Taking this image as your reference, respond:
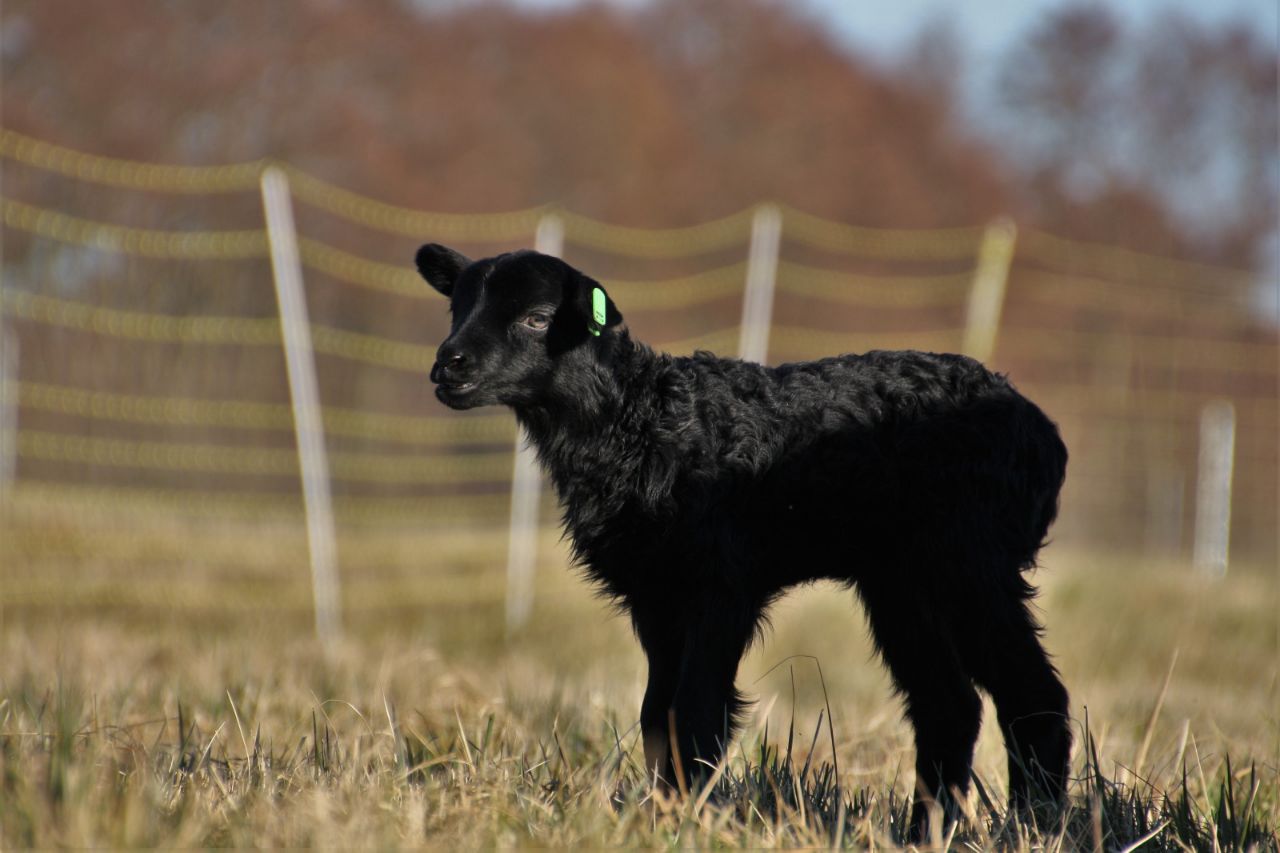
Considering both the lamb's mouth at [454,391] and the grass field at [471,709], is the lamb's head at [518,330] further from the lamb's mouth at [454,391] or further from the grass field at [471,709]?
the grass field at [471,709]

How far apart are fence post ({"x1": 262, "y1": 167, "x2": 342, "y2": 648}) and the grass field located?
287mm

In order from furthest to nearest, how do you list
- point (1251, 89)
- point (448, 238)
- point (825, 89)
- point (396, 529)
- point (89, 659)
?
point (825, 89)
point (1251, 89)
point (448, 238)
point (396, 529)
point (89, 659)

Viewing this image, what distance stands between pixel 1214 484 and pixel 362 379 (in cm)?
968

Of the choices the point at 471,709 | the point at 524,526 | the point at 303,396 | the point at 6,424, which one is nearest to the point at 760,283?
the point at 524,526

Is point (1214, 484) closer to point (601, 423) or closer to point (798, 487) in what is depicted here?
point (798, 487)

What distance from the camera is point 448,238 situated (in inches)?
695

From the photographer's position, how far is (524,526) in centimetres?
901

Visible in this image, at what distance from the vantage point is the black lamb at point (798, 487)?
3730 millimetres

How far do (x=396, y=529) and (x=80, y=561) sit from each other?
14.6 ft

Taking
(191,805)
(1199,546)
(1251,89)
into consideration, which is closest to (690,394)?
(191,805)

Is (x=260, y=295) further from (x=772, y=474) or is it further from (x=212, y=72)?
(x=772, y=474)

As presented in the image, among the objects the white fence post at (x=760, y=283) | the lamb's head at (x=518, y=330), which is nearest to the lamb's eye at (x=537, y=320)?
the lamb's head at (x=518, y=330)

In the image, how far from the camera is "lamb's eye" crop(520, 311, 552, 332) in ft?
12.7

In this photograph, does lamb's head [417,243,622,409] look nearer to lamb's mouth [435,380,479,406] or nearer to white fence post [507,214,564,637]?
lamb's mouth [435,380,479,406]
